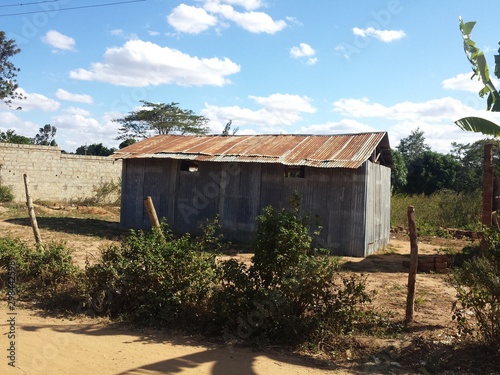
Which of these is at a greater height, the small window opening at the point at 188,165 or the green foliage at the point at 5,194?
the small window opening at the point at 188,165

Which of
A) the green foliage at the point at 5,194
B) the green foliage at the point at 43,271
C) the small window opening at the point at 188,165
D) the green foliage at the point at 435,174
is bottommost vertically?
the green foliage at the point at 43,271

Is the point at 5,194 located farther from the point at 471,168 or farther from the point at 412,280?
the point at 471,168

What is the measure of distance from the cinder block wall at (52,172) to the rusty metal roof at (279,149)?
22.3ft

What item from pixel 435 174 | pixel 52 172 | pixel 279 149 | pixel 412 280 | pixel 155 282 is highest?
pixel 435 174

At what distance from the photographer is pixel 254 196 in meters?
13.3

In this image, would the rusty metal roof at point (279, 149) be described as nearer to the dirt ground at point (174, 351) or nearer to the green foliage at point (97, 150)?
the dirt ground at point (174, 351)

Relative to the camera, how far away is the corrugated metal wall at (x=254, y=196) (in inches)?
472

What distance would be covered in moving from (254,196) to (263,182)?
499mm

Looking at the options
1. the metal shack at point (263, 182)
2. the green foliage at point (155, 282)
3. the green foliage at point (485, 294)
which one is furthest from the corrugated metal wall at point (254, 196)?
the green foliage at point (485, 294)

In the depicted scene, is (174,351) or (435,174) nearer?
(174,351)

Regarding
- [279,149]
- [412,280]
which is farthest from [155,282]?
[279,149]

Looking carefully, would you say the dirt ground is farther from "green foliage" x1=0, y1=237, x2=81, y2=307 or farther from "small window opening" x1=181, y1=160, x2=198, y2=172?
"small window opening" x1=181, y1=160, x2=198, y2=172

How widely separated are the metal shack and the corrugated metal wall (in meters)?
0.03

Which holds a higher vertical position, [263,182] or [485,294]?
[263,182]
